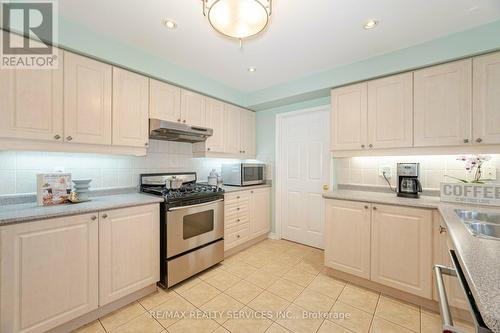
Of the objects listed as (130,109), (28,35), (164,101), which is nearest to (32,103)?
(28,35)

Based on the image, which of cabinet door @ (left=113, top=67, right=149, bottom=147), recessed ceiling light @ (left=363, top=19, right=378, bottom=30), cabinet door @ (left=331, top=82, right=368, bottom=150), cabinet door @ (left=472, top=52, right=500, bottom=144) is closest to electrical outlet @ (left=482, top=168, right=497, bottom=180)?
cabinet door @ (left=472, top=52, right=500, bottom=144)

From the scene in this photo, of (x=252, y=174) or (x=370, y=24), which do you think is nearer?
(x=370, y=24)

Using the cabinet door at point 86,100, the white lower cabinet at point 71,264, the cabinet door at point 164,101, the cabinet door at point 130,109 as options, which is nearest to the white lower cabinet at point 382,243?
the white lower cabinet at point 71,264

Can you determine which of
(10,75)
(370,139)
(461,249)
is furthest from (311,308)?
(10,75)

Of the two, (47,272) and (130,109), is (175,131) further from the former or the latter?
(47,272)

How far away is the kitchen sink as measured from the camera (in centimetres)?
134

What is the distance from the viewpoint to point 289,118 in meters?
3.40

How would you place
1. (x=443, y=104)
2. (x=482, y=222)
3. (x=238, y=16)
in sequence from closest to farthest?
(x=238, y=16), (x=482, y=222), (x=443, y=104)

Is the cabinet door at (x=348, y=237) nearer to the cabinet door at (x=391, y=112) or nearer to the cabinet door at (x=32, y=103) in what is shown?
the cabinet door at (x=391, y=112)

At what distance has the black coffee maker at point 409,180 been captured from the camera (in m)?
2.13

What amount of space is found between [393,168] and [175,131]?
2.55 m

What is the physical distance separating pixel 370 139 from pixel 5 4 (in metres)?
3.32

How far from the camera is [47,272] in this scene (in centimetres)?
144

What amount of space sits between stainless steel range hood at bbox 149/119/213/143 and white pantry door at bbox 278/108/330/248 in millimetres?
1375
